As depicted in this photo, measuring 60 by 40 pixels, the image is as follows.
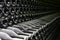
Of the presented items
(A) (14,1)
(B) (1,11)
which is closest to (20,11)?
(A) (14,1)

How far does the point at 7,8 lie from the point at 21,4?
68 centimetres

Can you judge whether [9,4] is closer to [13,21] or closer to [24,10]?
[13,21]

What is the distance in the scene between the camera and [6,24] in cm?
207

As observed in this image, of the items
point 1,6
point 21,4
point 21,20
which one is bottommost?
point 21,20

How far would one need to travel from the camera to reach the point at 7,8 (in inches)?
82.6

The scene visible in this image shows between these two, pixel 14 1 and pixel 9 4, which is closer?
pixel 9 4

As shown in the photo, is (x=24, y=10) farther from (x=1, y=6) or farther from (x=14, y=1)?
(x=1, y=6)

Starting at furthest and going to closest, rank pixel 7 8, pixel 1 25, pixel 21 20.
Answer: pixel 21 20 → pixel 7 8 → pixel 1 25

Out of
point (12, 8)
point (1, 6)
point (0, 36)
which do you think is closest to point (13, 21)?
point (12, 8)

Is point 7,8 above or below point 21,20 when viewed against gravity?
above

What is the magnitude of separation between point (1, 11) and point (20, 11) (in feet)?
2.74

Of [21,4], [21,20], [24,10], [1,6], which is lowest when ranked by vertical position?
[21,20]

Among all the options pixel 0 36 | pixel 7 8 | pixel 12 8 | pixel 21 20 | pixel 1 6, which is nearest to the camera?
pixel 0 36

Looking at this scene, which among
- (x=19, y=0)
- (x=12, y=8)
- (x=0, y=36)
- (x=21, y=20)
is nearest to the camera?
(x=0, y=36)
